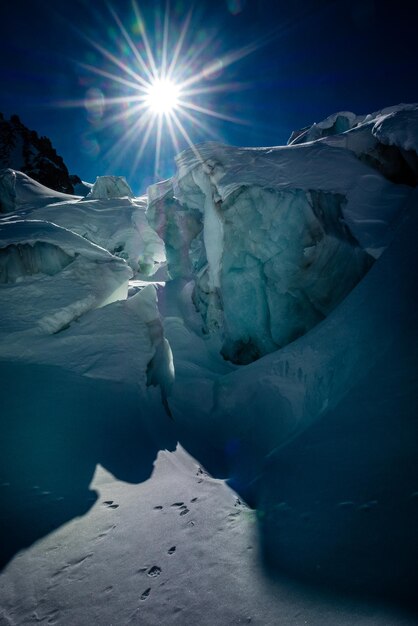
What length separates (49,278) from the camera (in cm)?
679

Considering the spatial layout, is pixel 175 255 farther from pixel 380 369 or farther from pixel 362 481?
pixel 362 481

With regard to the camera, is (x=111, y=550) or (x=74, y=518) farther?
(x=74, y=518)

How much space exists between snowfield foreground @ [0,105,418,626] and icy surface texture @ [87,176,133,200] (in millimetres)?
21742

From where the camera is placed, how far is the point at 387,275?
514cm

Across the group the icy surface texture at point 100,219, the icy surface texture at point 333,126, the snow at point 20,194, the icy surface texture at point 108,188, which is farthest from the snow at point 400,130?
the icy surface texture at point 108,188

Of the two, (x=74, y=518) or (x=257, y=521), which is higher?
(x=74, y=518)

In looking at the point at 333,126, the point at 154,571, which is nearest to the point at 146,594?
the point at 154,571

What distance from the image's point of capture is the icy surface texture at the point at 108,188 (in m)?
29.4

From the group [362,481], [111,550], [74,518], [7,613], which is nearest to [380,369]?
[362,481]

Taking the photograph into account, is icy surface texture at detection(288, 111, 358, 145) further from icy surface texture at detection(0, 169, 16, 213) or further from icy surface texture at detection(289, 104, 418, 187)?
icy surface texture at detection(0, 169, 16, 213)

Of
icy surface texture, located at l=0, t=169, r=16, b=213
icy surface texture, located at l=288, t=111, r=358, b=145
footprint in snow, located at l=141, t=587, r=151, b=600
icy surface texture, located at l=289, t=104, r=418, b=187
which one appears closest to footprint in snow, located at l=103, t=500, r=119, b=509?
footprint in snow, located at l=141, t=587, r=151, b=600

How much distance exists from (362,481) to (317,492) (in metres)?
0.41

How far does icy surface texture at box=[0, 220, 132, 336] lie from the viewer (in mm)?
5754

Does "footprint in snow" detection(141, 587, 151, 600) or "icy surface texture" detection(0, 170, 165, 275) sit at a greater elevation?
"icy surface texture" detection(0, 170, 165, 275)
